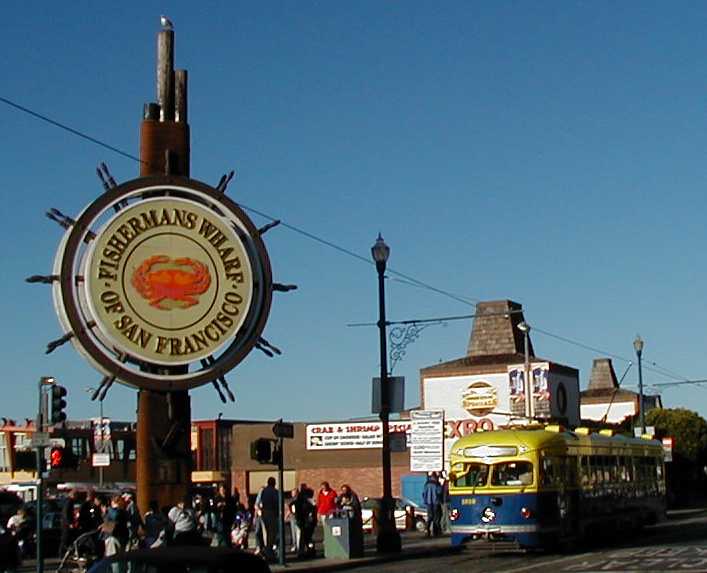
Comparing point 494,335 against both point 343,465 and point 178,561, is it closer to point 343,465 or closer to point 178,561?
point 343,465

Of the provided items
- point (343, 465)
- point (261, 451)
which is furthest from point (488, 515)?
point (343, 465)

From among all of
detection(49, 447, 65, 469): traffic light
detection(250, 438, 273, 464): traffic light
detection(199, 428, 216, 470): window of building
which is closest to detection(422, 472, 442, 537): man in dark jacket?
detection(250, 438, 273, 464): traffic light

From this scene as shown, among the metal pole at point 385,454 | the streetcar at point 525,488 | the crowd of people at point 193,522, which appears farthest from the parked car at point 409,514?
the metal pole at point 385,454

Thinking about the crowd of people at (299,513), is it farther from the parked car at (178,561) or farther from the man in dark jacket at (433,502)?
the parked car at (178,561)

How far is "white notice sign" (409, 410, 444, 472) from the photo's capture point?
126 ft

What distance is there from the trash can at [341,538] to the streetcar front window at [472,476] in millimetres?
2984

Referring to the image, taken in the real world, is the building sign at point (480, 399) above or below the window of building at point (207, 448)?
above

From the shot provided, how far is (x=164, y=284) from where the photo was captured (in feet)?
92.0

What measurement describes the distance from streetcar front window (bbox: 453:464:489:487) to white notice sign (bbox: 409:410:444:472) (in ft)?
20.8

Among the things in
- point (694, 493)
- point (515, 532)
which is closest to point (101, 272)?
point (515, 532)

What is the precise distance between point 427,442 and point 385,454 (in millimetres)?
6837

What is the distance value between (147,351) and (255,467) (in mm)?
39998

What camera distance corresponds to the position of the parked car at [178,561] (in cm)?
1191

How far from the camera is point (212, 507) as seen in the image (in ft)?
98.8
